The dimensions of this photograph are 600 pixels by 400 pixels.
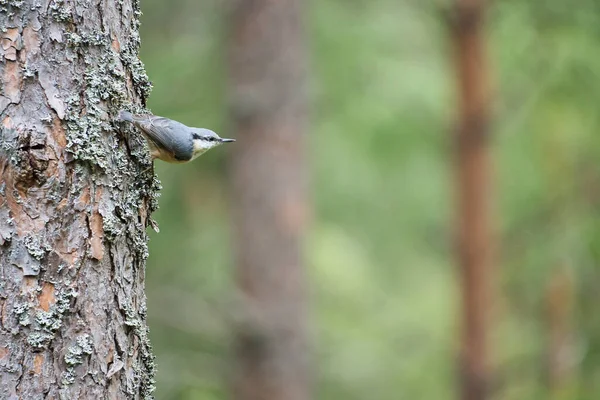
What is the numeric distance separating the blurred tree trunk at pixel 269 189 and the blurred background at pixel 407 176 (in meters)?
0.20

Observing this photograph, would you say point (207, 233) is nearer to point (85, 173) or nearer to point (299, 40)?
point (299, 40)

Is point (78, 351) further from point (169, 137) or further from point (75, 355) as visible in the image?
point (169, 137)

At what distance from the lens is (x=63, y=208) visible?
1803 millimetres

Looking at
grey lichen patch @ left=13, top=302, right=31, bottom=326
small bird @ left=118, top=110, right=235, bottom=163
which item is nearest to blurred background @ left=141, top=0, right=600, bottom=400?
small bird @ left=118, top=110, right=235, bottom=163

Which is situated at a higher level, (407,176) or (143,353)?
(407,176)

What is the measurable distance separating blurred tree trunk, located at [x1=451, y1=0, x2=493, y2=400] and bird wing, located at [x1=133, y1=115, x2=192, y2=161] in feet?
12.9

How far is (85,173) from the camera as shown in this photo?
1.84m

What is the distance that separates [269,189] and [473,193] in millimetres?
1633

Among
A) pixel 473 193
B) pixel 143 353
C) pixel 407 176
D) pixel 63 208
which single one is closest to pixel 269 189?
pixel 473 193

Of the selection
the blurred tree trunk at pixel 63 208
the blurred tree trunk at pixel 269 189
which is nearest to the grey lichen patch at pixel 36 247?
the blurred tree trunk at pixel 63 208

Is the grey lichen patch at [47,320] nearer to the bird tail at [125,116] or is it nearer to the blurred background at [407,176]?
the bird tail at [125,116]

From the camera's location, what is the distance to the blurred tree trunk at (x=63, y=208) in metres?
1.76

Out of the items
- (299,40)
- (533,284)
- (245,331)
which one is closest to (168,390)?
(245,331)

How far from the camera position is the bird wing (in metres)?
2.00
